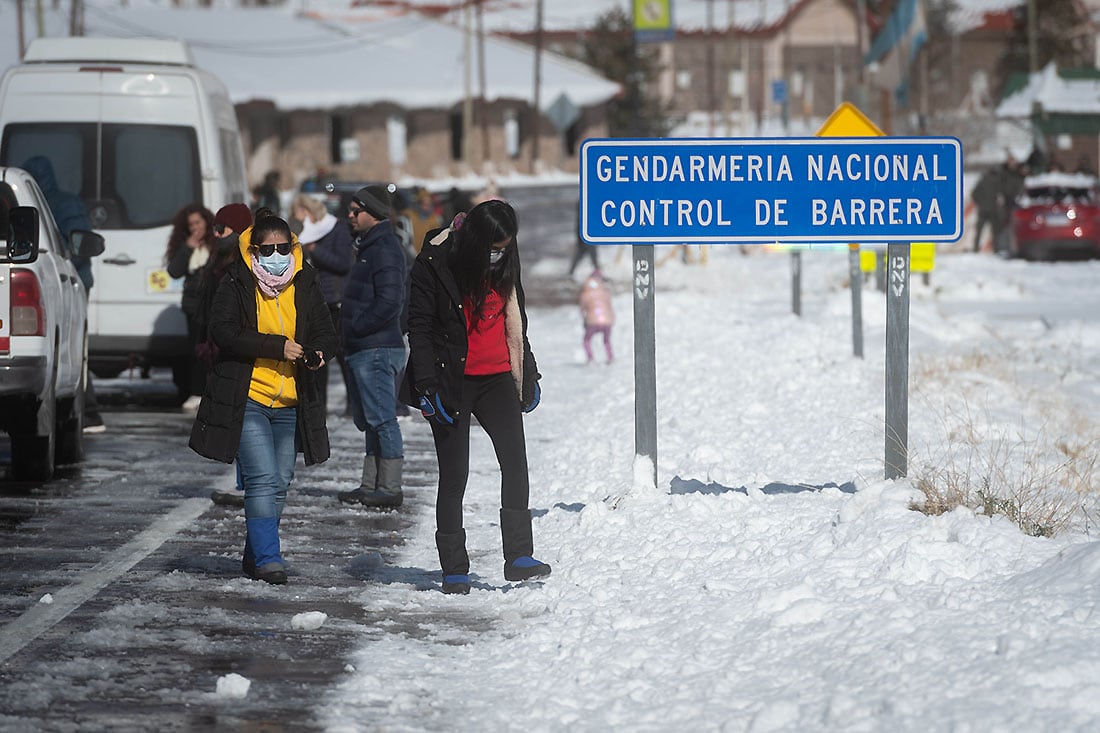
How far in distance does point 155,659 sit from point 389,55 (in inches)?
2760

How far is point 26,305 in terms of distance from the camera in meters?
10.9

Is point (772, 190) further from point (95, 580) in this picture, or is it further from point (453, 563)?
point (95, 580)

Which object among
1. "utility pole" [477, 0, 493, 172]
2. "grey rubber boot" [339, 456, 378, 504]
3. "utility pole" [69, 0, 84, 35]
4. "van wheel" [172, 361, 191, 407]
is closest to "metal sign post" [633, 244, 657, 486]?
"grey rubber boot" [339, 456, 378, 504]

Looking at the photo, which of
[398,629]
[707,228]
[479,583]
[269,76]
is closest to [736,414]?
[707,228]

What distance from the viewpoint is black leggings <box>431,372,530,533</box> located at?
8016 mm

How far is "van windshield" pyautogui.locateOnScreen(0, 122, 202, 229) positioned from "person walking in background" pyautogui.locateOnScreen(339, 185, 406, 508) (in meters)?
5.06

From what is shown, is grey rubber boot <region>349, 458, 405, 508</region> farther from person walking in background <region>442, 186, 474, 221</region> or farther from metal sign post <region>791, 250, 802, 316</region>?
metal sign post <region>791, 250, 802, 316</region>

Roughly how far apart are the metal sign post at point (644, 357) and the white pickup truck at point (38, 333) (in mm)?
3728

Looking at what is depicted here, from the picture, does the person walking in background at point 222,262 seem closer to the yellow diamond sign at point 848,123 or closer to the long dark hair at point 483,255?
the long dark hair at point 483,255

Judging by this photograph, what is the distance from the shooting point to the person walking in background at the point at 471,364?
7871mm

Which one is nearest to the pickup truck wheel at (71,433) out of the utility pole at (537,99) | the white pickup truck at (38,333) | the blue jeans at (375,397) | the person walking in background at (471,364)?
the white pickup truck at (38,333)

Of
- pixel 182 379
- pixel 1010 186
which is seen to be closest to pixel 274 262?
pixel 182 379

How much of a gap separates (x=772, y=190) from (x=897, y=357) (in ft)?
3.73

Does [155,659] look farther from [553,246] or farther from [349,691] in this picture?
[553,246]
